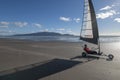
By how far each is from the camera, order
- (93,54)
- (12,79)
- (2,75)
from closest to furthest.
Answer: (12,79) < (2,75) < (93,54)

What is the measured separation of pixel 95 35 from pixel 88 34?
704 millimetres

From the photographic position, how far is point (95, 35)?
13492 millimetres

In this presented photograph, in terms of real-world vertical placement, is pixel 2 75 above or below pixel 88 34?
below

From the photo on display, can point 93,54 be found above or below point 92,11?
below

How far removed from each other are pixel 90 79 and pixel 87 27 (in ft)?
23.9

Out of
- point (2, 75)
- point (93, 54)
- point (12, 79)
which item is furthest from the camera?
point (93, 54)

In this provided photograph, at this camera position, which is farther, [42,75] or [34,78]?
[42,75]

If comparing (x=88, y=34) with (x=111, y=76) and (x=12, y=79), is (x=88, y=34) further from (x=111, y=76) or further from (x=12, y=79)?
(x=12, y=79)

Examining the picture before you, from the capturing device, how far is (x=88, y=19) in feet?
45.3

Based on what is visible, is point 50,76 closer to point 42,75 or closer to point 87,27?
point 42,75

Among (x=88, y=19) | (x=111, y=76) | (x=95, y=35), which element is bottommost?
(x=111, y=76)

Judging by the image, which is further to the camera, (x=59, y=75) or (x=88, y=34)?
(x=88, y=34)

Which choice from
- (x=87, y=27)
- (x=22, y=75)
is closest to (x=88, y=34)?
(x=87, y=27)

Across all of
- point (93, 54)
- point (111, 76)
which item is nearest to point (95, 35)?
point (93, 54)
